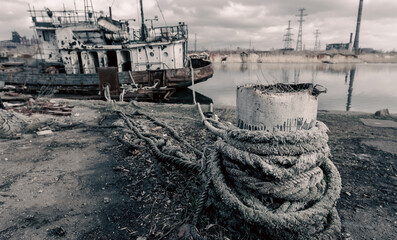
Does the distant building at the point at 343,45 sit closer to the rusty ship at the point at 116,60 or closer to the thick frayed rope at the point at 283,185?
the rusty ship at the point at 116,60

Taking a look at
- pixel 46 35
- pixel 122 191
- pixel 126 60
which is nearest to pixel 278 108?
pixel 122 191

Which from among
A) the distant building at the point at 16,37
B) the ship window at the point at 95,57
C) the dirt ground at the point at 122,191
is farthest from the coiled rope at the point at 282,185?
the distant building at the point at 16,37

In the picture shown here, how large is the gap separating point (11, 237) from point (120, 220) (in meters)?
0.93

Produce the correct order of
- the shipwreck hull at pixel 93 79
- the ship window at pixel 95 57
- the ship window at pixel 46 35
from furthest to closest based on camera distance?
the ship window at pixel 46 35 < the ship window at pixel 95 57 < the shipwreck hull at pixel 93 79

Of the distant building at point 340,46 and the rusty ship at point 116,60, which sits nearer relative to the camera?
the rusty ship at point 116,60

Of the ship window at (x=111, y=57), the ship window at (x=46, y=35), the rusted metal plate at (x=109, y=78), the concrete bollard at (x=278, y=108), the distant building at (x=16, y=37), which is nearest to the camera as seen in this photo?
the concrete bollard at (x=278, y=108)

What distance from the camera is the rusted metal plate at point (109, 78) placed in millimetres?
10977

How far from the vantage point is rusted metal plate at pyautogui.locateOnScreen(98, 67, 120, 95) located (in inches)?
432

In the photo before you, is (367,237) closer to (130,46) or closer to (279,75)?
(279,75)

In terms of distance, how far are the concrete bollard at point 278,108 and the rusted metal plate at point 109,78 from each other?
10353mm

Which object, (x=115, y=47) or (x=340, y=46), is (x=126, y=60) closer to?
(x=115, y=47)

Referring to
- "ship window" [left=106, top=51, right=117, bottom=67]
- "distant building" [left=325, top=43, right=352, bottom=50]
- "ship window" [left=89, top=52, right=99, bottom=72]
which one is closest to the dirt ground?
"ship window" [left=89, top=52, right=99, bottom=72]

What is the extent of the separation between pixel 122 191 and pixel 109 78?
9596mm

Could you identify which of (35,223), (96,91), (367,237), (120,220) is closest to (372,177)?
(367,237)
